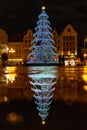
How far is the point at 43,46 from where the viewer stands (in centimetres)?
8750

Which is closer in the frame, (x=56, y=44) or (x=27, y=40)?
(x=56, y=44)

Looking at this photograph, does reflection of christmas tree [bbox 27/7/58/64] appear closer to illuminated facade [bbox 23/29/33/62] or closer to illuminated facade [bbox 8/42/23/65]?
illuminated facade [bbox 23/29/33/62]

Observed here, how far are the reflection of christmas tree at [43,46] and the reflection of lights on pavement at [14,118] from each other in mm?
76671

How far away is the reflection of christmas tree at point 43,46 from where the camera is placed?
86.5 m

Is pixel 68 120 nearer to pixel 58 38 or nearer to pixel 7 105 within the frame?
pixel 7 105

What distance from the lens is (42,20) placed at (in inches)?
3529

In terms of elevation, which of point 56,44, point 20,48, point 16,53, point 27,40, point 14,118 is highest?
point 27,40

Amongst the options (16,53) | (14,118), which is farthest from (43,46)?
(14,118)

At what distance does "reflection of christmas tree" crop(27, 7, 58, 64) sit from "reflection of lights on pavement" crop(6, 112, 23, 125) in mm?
76671

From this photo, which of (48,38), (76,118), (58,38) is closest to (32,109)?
(76,118)

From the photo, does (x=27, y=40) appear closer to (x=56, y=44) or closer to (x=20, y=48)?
(x=20, y=48)

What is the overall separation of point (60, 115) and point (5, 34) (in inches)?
4629

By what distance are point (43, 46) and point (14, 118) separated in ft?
263

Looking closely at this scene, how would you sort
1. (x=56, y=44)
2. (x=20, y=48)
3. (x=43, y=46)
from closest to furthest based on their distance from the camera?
(x=43, y=46) → (x=56, y=44) → (x=20, y=48)
